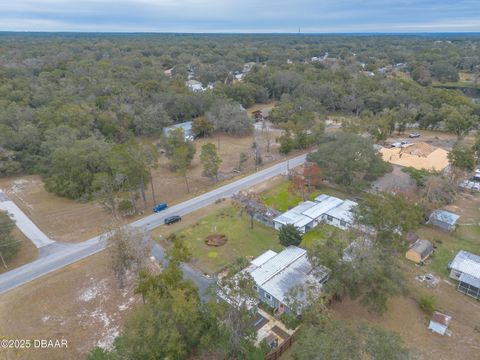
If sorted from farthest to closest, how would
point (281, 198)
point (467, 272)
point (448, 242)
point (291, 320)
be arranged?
point (281, 198)
point (448, 242)
point (467, 272)
point (291, 320)

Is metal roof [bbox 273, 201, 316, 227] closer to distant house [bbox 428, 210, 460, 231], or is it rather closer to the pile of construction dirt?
the pile of construction dirt

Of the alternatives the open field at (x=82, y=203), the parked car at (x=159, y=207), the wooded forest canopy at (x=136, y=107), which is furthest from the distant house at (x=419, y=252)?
the wooded forest canopy at (x=136, y=107)

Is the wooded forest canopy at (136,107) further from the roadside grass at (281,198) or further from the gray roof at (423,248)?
the gray roof at (423,248)

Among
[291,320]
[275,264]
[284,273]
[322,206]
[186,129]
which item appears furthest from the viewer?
[186,129]

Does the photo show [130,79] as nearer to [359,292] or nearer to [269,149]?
[269,149]

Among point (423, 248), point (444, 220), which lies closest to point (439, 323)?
point (423, 248)

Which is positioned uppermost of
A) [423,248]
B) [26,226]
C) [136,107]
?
[136,107]

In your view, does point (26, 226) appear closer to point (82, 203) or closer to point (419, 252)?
point (82, 203)
